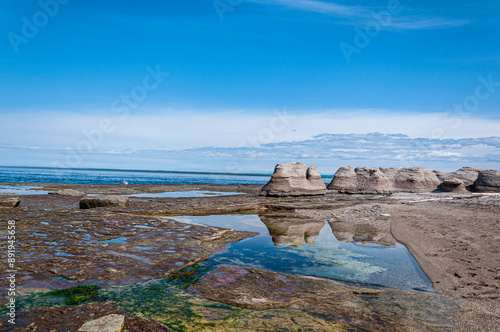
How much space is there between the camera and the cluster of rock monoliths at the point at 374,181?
35.8m

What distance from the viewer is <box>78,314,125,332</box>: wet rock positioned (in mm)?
3947

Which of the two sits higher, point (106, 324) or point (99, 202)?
point (106, 324)

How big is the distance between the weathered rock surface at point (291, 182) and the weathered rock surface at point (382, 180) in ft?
35.6

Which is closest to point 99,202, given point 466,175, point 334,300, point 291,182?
A: point 334,300

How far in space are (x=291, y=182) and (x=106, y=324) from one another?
106 ft

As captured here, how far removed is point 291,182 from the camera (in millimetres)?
35750

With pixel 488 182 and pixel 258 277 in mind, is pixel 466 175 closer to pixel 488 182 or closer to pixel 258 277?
pixel 488 182

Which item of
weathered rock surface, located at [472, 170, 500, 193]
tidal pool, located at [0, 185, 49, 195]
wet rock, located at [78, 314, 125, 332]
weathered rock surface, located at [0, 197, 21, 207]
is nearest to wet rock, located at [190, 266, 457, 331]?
wet rock, located at [78, 314, 125, 332]

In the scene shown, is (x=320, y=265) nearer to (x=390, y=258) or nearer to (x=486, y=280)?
(x=390, y=258)

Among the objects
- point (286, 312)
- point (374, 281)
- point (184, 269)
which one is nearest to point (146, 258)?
point (184, 269)

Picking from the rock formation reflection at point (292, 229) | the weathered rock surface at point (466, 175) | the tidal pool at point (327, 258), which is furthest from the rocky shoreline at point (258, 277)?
the weathered rock surface at point (466, 175)

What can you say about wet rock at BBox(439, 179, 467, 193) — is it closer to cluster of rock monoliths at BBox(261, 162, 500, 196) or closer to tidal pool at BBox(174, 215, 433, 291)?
cluster of rock monoliths at BBox(261, 162, 500, 196)

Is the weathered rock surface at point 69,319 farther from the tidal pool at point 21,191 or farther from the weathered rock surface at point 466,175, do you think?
the weathered rock surface at point 466,175

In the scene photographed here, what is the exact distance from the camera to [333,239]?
39.6ft
